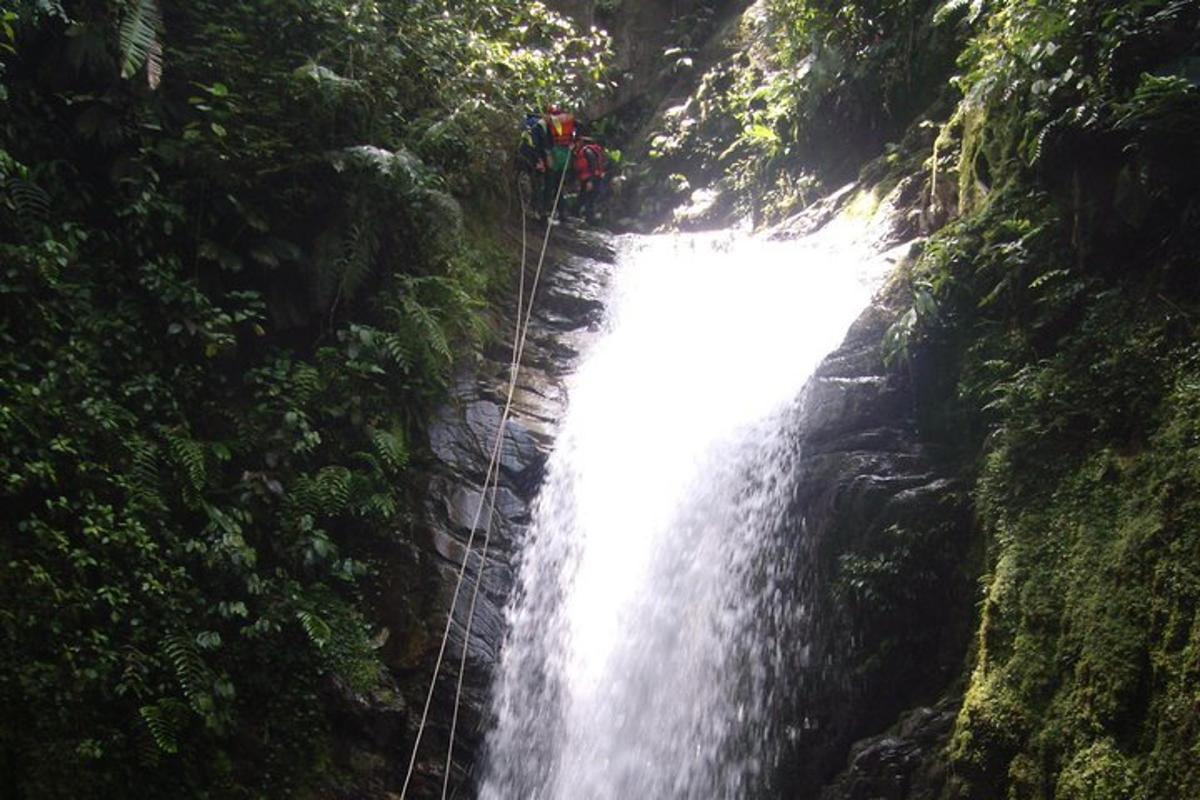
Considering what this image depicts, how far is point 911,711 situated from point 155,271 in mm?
5353

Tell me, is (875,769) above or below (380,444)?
below

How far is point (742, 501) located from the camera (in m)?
6.38

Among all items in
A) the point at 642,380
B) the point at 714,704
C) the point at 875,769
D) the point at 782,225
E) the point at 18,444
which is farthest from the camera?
the point at 782,225

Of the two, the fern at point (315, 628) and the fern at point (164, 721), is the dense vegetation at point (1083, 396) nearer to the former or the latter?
the fern at point (315, 628)

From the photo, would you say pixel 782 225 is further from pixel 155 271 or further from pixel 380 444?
pixel 155 271

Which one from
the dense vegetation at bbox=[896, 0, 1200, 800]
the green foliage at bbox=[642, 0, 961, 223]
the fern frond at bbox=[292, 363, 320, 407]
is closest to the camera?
the dense vegetation at bbox=[896, 0, 1200, 800]

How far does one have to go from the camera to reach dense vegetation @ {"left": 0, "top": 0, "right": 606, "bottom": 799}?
4754mm

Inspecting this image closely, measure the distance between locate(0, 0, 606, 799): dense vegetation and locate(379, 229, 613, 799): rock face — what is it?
0.26 meters

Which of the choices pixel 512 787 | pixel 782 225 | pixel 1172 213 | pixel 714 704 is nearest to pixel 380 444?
pixel 512 787

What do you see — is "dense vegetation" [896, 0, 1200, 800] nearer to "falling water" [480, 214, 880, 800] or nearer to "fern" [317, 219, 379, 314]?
"falling water" [480, 214, 880, 800]

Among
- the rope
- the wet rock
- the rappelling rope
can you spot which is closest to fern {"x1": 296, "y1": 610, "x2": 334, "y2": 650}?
the rappelling rope

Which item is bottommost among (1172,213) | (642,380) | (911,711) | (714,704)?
(714,704)

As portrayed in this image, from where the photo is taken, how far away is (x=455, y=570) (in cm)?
643

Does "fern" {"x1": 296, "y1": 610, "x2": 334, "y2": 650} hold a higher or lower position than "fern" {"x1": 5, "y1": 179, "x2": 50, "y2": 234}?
lower
